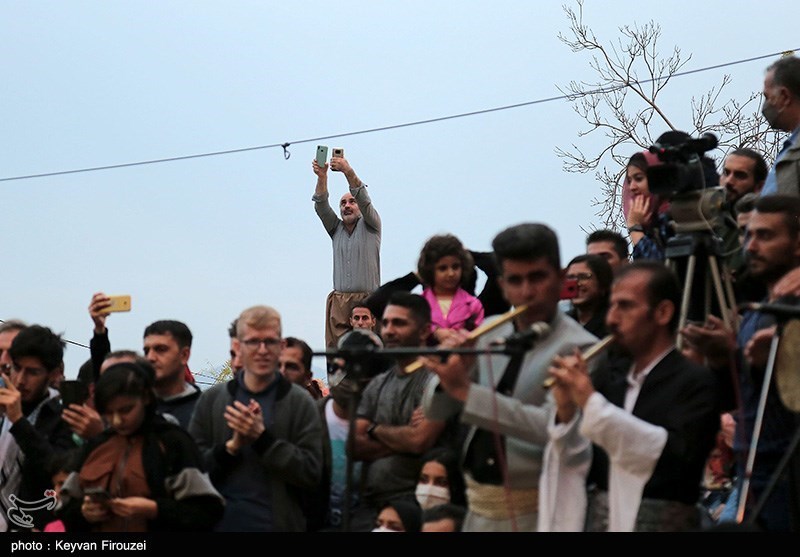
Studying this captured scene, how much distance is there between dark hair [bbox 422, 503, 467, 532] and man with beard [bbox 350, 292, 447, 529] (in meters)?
0.40

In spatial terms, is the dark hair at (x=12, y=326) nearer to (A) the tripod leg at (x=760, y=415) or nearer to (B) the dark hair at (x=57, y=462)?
(B) the dark hair at (x=57, y=462)

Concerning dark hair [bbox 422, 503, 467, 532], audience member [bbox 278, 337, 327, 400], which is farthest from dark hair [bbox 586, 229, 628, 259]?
dark hair [bbox 422, 503, 467, 532]

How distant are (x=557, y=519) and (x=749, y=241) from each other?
1.34 metres

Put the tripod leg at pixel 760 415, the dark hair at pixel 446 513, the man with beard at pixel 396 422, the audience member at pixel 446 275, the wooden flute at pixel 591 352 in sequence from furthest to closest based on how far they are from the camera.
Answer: the audience member at pixel 446 275 < the man with beard at pixel 396 422 < the dark hair at pixel 446 513 < the wooden flute at pixel 591 352 < the tripod leg at pixel 760 415

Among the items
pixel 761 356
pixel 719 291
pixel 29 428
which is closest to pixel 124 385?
pixel 29 428

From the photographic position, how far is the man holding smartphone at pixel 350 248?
1166cm

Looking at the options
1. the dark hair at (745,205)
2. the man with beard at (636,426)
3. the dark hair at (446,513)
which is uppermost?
the dark hair at (745,205)

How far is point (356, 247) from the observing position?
1173 centimetres

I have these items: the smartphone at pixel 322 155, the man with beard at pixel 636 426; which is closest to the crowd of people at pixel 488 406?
the man with beard at pixel 636 426

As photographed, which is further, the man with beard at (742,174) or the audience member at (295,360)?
the audience member at (295,360)

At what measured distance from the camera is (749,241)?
5.21 m

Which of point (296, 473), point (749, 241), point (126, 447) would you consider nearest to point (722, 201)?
point (749, 241)

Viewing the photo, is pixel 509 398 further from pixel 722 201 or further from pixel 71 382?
pixel 71 382

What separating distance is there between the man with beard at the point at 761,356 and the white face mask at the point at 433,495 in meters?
1.23
